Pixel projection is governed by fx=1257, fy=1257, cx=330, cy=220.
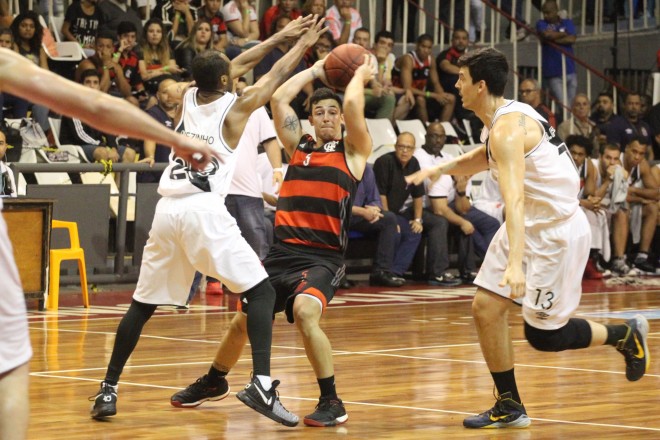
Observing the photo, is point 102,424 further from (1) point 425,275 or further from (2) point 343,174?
(1) point 425,275

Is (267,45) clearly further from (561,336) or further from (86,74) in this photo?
(86,74)

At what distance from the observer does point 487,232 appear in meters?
14.4

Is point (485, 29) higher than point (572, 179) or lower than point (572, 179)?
higher

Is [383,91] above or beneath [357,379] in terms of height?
above

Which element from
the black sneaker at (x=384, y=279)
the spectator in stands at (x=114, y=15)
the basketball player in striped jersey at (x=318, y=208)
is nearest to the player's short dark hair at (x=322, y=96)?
the basketball player in striped jersey at (x=318, y=208)

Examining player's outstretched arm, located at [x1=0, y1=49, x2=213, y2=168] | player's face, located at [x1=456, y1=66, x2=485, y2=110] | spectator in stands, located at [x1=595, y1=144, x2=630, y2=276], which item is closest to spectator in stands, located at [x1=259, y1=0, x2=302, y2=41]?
Result: spectator in stands, located at [x1=595, y1=144, x2=630, y2=276]

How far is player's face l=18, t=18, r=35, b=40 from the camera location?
537 inches

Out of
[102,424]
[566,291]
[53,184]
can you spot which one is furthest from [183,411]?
[53,184]

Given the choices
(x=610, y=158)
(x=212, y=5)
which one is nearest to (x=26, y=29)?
(x=212, y=5)

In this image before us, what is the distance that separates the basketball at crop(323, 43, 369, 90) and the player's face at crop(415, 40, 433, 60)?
393 inches

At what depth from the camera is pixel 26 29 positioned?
13.6 meters

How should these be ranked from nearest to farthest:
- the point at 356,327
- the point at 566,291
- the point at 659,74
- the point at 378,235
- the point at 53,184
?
the point at 566,291 → the point at 356,327 → the point at 53,184 → the point at 378,235 → the point at 659,74

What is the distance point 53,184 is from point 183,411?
6.33 meters

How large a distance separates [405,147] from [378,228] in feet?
3.06
